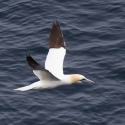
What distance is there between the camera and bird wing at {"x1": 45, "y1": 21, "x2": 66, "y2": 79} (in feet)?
59.1

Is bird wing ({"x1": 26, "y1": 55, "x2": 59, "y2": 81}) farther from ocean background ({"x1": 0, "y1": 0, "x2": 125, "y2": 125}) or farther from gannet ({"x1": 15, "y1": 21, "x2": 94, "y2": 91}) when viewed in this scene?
ocean background ({"x1": 0, "y1": 0, "x2": 125, "y2": 125})

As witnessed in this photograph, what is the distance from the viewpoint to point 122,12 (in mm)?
24625

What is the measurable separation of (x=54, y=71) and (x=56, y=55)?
92 centimetres

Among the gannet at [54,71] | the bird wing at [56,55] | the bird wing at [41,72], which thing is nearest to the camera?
the bird wing at [41,72]

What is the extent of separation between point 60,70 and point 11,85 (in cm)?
289

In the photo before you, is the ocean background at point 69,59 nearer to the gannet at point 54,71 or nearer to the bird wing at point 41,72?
the gannet at point 54,71

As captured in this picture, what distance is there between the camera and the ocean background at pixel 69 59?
734 inches

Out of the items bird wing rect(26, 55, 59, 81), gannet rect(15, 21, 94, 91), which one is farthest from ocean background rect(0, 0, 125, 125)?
bird wing rect(26, 55, 59, 81)

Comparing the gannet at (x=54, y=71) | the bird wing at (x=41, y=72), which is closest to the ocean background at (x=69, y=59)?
the gannet at (x=54, y=71)

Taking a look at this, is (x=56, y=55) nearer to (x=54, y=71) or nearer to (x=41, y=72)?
(x=54, y=71)

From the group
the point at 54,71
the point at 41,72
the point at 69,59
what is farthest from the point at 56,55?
the point at 69,59

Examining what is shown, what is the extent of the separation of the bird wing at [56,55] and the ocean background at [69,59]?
1.64 meters

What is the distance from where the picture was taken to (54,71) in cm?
1797

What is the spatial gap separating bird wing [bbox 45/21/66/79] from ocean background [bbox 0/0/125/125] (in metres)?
1.64
